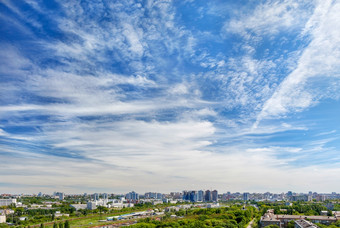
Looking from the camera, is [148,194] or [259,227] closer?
[259,227]

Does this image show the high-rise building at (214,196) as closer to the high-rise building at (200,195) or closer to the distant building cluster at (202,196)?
the distant building cluster at (202,196)

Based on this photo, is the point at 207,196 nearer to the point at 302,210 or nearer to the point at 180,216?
the point at 180,216

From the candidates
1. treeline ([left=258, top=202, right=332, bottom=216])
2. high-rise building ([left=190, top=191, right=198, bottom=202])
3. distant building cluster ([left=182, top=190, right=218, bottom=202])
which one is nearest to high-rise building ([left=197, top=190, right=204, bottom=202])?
distant building cluster ([left=182, top=190, right=218, bottom=202])

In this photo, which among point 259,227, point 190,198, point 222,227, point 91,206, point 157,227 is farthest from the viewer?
point 190,198

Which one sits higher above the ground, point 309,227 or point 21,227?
point 309,227

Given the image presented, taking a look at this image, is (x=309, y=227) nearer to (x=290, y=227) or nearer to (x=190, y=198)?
(x=290, y=227)

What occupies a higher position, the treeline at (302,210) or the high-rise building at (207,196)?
the treeline at (302,210)

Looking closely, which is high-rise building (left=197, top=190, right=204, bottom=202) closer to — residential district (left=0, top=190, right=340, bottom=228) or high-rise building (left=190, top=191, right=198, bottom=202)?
high-rise building (left=190, top=191, right=198, bottom=202)

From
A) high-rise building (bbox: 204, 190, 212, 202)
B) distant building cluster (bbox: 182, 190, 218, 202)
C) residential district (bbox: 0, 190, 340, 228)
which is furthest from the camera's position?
high-rise building (bbox: 204, 190, 212, 202)

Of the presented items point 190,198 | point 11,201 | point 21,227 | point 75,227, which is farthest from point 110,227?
point 190,198

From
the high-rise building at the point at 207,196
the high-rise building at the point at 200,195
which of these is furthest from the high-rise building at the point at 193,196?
the high-rise building at the point at 207,196

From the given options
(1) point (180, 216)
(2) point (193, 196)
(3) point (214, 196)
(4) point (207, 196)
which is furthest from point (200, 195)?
(1) point (180, 216)
